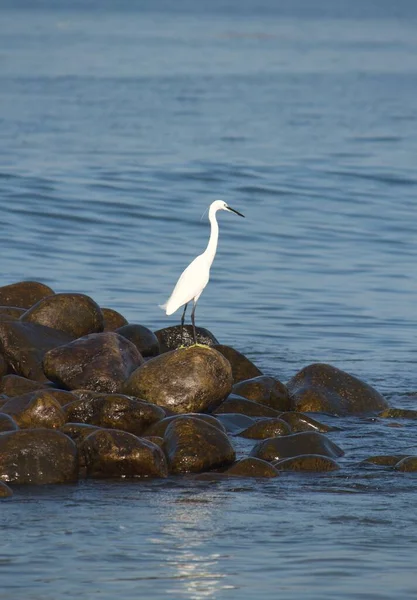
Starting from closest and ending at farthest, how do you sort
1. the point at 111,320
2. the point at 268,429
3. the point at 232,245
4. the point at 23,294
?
1. the point at 268,429
2. the point at 111,320
3. the point at 23,294
4. the point at 232,245

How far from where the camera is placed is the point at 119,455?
9625 millimetres

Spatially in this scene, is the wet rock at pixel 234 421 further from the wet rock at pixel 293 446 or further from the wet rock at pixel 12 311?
the wet rock at pixel 12 311

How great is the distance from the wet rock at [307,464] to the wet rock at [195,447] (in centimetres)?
40

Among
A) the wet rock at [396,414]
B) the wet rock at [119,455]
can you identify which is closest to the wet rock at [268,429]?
the wet rock at [119,455]

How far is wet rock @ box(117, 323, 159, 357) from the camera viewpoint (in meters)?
12.6

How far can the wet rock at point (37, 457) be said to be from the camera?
9.38 m

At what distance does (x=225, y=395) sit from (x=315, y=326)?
5.12m

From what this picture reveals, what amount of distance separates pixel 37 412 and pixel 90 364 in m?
1.30

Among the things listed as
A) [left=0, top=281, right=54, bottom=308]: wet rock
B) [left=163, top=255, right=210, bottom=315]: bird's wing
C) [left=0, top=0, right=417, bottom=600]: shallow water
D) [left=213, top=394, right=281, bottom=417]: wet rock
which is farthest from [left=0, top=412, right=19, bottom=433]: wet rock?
[left=0, top=281, right=54, bottom=308]: wet rock

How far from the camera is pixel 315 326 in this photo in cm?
1617

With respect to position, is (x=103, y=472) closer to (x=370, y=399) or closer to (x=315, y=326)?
(x=370, y=399)

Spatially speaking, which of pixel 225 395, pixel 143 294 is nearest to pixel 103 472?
pixel 225 395

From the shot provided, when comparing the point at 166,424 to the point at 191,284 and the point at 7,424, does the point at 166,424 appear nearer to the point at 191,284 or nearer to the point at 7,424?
the point at 7,424

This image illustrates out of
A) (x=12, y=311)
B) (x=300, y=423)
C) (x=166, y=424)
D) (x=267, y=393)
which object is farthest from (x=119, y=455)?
(x=12, y=311)
